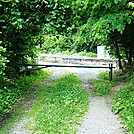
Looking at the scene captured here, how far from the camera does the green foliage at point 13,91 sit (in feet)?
21.0

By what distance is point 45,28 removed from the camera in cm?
726

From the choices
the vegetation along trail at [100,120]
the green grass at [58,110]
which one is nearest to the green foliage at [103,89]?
the green grass at [58,110]

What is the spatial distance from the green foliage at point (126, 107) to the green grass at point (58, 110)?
0.86 meters

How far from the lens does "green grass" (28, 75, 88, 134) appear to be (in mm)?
5641

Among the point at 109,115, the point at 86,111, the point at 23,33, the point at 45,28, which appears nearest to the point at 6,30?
the point at 23,33

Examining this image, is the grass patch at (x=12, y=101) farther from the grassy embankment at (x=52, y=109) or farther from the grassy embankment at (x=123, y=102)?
the grassy embankment at (x=123, y=102)

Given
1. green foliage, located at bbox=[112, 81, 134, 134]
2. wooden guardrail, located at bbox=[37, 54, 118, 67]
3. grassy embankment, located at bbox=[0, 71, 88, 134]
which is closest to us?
green foliage, located at bbox=[112, 81, 134, 134]

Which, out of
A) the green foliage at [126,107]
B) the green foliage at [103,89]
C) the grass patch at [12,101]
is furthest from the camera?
the green foliage at [103,89]

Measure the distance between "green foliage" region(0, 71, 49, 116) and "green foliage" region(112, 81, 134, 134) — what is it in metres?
2.60

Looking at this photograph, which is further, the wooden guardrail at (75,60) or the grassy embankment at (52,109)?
the wooden guardrail at (75,60)

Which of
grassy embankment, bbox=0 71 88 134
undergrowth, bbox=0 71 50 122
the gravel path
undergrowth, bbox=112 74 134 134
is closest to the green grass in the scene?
grassy embankment, bbox=0 71 88 134

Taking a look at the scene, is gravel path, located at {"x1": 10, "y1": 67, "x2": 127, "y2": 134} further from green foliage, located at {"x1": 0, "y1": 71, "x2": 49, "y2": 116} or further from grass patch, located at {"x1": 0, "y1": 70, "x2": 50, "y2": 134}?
green foliage, located at {"x1": 0, "y1": 71, "x2": 49, "y2": 116}

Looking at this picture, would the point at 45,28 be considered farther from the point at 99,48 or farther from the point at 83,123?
the point at 99,48

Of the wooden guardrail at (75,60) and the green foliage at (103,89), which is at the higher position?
the wooden guardrail at (75,60)
